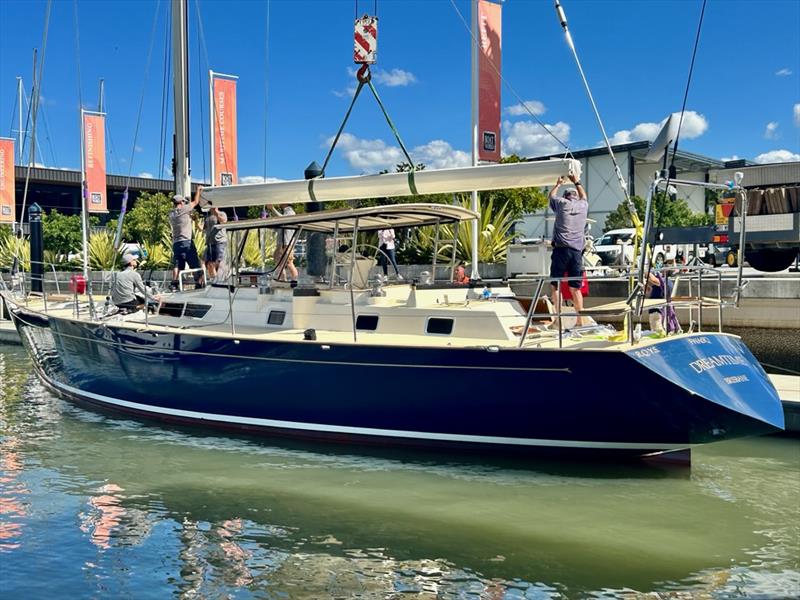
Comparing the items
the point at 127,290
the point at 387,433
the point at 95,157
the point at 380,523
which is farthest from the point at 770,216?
the point at 95,157

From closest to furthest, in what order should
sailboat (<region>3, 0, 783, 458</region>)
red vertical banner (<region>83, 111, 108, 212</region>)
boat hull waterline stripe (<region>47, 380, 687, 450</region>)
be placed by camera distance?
sailboat (<region>3, 0, 783, 458</region>) → boat hull waterline stripe (<region>47, 380, 687, 450</region>) → red vertical banner (<region>83, 111, 108, 212</region>)

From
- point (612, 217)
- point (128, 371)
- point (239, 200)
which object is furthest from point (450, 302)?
point (612, 217)

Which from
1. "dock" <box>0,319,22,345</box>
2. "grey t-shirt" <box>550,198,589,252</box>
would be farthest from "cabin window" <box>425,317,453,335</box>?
"dock" <box>0,319,22,345</box>

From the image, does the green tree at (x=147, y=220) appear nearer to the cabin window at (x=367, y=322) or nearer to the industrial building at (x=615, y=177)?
the cabin window at (x=367, y=322)

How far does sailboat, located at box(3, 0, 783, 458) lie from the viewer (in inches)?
289

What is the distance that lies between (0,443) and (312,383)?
161 inches

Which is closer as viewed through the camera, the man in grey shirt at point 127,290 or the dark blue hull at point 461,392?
the dark blue hull at point 461,392

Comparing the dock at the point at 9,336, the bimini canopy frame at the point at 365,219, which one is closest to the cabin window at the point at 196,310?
the bimini canopy frame at the point at 365,219

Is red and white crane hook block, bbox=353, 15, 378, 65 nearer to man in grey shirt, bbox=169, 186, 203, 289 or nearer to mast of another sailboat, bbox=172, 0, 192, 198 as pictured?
man in grey shirt, bbox=169, 186, 203, 289

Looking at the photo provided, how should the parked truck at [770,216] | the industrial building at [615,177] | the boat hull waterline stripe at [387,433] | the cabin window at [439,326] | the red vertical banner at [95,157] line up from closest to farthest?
the boat hull waterline stripe at [387,433], the cabin window at [439,326], the parked truck at [770,216], the red vertical banner at [95,157], the industrial building at [615,177]

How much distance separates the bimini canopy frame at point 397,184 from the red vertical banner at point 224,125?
237 inches

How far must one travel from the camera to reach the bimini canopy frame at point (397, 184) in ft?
27.7

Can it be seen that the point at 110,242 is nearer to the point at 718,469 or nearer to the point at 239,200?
the point at 239,200

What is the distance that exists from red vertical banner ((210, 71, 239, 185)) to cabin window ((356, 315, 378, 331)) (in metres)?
8.13
